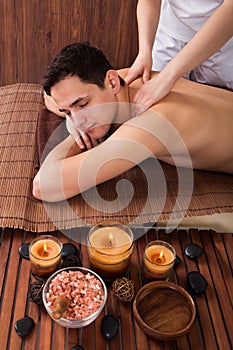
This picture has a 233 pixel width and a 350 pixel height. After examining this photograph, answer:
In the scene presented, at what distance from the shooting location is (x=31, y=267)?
1.39 meters

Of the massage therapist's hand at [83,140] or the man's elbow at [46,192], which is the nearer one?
the man's elbow at [46,192]

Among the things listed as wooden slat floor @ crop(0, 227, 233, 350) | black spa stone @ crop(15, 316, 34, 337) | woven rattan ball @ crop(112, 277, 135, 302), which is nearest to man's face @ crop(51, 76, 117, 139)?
wooden slat floor @ crop(0, 227, 233, 350)

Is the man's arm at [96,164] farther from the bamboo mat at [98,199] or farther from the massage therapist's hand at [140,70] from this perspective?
the massage therapist's hand at [140,70]

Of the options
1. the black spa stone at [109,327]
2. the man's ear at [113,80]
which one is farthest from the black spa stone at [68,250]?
the man's ear at [113,80]

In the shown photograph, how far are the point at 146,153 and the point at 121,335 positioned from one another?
0.64 metres

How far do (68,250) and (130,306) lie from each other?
0.27 meters

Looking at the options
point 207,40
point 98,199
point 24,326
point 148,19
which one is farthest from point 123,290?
point 148,19

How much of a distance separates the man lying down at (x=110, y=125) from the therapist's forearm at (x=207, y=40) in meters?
0.10

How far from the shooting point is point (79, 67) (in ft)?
5.49

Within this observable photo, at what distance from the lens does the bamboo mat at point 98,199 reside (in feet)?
5.26

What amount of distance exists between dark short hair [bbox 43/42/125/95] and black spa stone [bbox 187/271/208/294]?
Result: 2.46ft

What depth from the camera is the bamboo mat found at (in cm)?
160

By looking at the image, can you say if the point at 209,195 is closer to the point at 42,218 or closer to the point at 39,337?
the point at 42,218

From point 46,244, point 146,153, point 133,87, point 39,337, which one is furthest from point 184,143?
point 39,337
